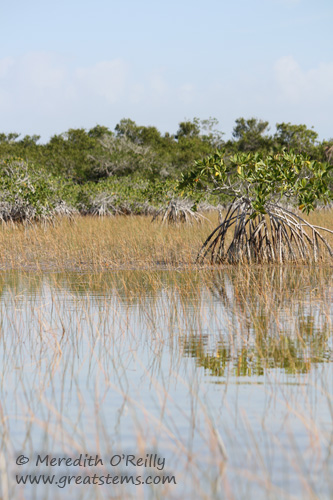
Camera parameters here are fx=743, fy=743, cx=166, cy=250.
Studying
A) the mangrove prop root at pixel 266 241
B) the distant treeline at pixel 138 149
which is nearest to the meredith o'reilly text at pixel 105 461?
the mangrove prop root at pixel 266 241

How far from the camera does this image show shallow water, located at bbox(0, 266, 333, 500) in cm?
318

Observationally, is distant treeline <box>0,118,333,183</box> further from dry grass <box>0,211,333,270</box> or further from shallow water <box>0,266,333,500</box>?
shallow water <box>0,266,333,500</box>

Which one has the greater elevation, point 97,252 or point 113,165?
point 113,165

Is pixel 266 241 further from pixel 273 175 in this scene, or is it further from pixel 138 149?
pixel 138 149

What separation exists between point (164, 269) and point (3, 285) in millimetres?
3095

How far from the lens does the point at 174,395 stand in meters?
4.41

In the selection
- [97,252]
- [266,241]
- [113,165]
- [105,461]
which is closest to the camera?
[105,461]

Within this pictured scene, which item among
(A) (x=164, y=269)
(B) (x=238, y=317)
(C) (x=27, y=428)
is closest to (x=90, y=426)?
(C) (x=27, y=428)

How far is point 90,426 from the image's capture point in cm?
383

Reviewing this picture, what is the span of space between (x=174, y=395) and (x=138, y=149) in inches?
1371

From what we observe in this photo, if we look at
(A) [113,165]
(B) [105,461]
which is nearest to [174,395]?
(B) [105,461]

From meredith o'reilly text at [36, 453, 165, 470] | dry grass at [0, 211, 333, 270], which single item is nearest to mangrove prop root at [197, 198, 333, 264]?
dry grass at [0, 211, 333, 270]

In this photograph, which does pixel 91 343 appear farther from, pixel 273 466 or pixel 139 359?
pixel 273 466

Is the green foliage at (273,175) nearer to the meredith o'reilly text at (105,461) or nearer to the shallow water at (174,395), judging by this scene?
the shallow water at (174,395)
